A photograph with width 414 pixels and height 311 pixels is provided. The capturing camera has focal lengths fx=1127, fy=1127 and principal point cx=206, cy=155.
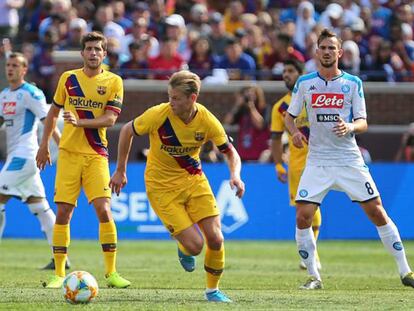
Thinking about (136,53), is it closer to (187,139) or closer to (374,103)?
(374,103)

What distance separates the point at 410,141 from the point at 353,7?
511 cm

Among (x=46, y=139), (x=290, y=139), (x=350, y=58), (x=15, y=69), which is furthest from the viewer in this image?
(x=350, y=58)

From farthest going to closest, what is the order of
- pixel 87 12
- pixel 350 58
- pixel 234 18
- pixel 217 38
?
pixel 234 18 → pixel 87 12 → pixel 217 38 → pixel 350 58

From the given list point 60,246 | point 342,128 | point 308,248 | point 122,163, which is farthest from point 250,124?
point 122,163

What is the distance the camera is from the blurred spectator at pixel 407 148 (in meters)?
23.0

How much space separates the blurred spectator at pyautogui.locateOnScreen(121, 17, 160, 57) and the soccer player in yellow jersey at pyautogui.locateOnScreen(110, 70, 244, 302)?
13404 millimetres

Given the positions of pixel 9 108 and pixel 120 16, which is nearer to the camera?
pixel 9 108

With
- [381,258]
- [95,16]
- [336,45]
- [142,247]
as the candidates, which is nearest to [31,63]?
[95,16]

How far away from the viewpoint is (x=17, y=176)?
14531 millimetres

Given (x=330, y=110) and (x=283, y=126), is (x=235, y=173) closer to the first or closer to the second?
(x=330, y=110)

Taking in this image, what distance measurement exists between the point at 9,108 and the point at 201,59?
406 inches

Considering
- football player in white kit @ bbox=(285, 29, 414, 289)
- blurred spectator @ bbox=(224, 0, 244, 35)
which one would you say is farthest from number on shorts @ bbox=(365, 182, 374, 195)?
blurred spectator @ bbox=(224, 0, 244, 35)

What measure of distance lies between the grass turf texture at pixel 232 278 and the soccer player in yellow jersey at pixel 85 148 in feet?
1.87

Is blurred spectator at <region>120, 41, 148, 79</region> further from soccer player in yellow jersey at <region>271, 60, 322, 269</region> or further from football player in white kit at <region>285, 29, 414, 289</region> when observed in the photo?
football player in white kit at <region>285, 29, 414, 289</region>
